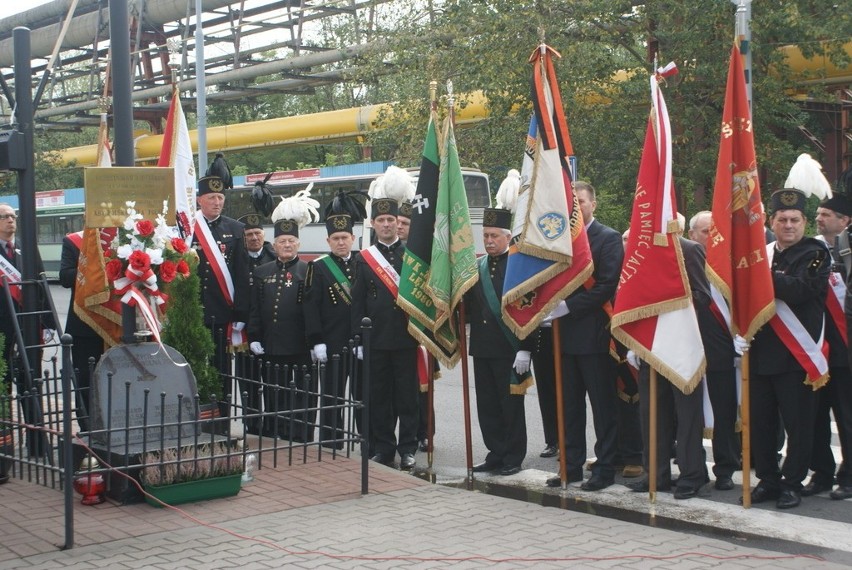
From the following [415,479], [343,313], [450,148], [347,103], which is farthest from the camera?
[347,103]

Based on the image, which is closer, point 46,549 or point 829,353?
point 46,549

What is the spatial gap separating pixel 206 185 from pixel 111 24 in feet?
5.95

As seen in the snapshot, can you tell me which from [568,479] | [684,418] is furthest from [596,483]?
[684,418]

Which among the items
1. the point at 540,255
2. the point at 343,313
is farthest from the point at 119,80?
the point at 540,255

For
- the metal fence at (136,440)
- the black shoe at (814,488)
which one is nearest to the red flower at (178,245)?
the metal fence at (136,440)

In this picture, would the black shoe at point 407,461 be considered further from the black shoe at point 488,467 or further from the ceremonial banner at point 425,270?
the ceremonial banner at point 425,270

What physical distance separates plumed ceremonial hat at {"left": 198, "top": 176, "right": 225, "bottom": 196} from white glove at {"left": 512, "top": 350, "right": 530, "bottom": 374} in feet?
10.9

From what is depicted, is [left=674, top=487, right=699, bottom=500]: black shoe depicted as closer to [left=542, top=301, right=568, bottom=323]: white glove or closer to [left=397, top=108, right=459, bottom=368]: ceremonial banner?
[left=542, top=301, right=568, bottom=323]: white glove

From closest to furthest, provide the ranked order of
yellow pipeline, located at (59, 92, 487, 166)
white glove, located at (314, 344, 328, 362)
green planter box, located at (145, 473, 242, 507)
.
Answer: green planter box, located at (145, 473, 242, 507) → white glove, located at (314, 344, 328, 362) → yellow pipeline, located at (59, 92, 487, 166)

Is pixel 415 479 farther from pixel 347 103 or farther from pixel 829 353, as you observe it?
pixel 347 103

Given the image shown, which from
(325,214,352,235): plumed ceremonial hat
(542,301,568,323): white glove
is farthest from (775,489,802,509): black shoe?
(325,214,352,235): plumed ceremonial hat

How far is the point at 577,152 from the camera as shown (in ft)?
56.7

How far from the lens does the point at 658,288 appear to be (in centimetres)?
700

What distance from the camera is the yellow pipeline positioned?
23422mm
